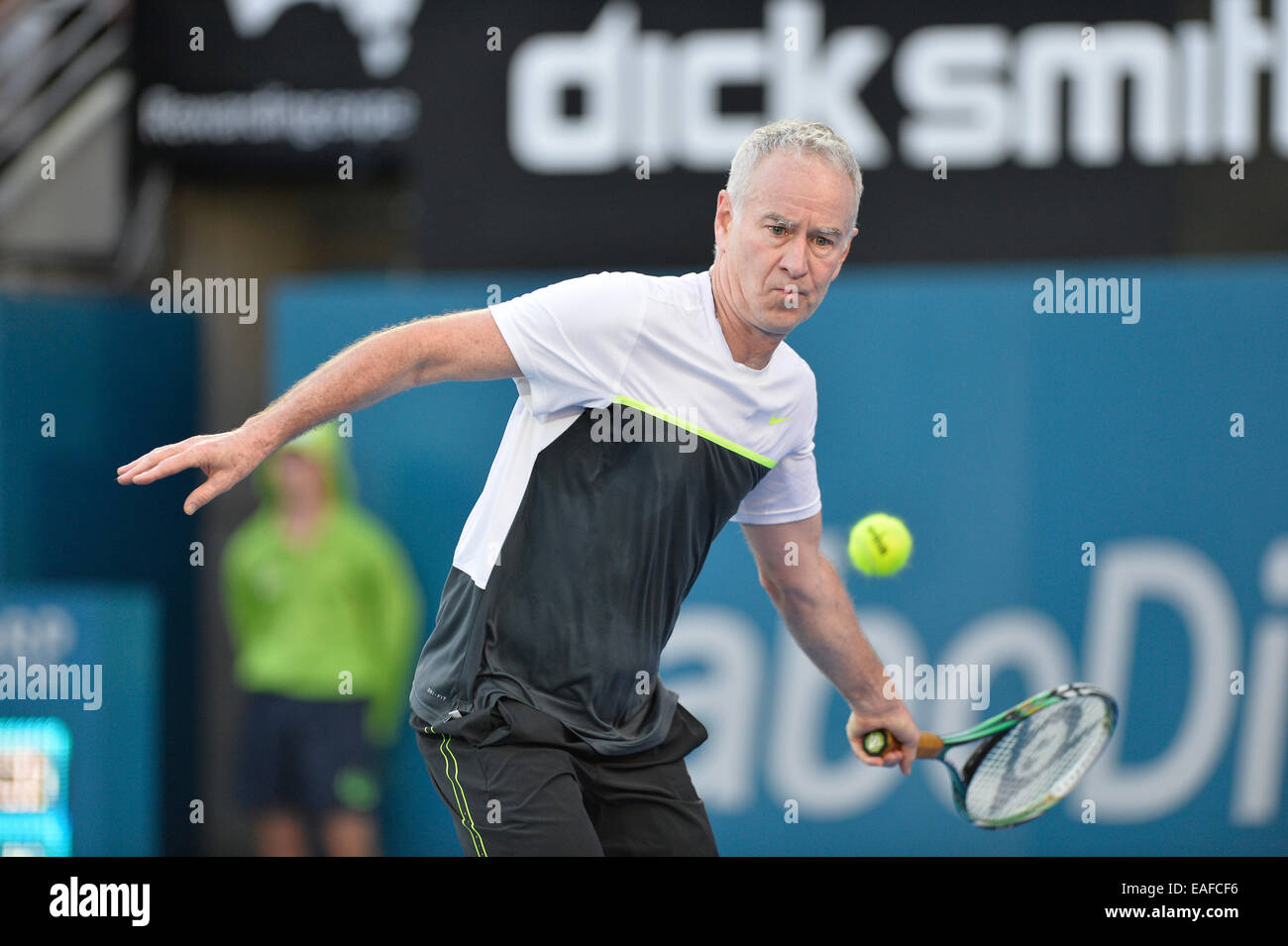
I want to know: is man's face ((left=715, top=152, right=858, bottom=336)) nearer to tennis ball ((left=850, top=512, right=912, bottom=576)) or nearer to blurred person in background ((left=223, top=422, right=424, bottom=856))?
tennis ball ((left=850, top=512, right=912, bottom=576))

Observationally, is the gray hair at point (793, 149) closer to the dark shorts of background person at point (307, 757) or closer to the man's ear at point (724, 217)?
the man's ear at point (724, 217)

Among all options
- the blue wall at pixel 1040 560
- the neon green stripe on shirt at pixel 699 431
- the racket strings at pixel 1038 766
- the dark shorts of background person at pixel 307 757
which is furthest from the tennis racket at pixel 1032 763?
the dark shorts of background person at pixel 307 757

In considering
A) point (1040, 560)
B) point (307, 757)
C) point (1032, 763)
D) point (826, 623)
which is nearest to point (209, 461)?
point (826, 623)

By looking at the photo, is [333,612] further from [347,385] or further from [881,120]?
[347,385]

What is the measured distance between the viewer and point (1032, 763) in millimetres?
4328

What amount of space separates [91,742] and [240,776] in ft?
2.42

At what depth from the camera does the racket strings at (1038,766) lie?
4.29m

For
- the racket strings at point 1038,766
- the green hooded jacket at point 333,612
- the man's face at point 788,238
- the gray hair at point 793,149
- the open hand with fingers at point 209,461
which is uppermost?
the gray hair at point 793,149

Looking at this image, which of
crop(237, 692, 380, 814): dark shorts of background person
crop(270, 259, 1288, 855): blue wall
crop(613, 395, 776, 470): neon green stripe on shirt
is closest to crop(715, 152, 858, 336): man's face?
crop(613, 395, 776, 470): neon green stripe on shirt

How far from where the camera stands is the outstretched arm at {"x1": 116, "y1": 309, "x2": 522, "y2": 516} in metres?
3.14

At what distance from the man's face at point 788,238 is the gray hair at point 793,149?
1 centimetres

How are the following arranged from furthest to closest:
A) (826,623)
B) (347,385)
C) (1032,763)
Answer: (1032,763), (826,623), (347,385)

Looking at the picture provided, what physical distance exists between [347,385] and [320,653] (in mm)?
3701
